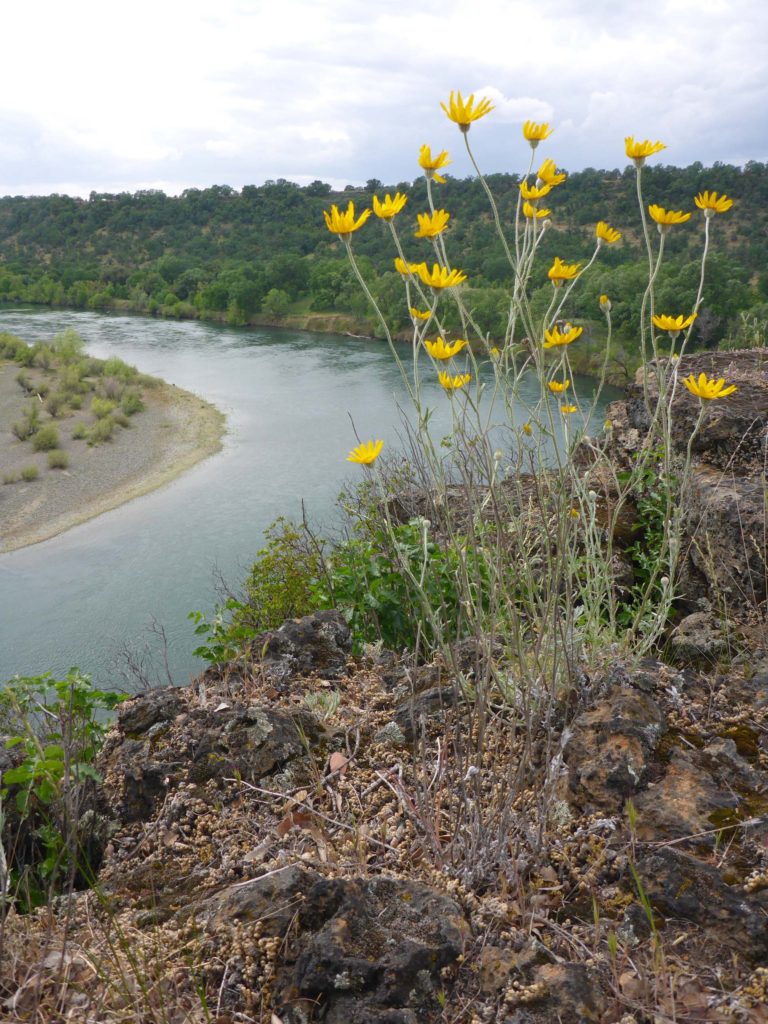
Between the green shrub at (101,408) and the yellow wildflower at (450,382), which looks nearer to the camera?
the yellow wildflower at (450,382)

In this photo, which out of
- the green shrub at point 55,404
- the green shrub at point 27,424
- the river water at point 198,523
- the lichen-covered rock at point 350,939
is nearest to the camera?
the lichen-covered rock at point 350,939

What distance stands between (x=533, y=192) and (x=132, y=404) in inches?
686

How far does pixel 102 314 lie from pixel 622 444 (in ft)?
122

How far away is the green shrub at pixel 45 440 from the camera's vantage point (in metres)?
15.0

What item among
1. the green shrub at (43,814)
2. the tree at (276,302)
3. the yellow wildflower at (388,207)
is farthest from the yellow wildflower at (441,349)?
the tree at (276,302)

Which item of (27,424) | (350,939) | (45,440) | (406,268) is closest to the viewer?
(350,939)

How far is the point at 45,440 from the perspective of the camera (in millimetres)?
15055

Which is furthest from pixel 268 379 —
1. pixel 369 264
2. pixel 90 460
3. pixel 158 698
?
pixel 158 698

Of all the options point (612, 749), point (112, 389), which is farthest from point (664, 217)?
point (112, 389)

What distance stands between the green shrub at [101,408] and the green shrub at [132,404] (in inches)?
10.8

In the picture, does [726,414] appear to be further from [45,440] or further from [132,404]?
[132,404]

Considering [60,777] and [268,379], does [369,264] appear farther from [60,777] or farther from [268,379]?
[60,777]

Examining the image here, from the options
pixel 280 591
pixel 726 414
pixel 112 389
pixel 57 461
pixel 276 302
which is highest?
pixel 276 302

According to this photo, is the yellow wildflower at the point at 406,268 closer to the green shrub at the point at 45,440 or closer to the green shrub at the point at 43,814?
the green shrub at the point at 43,814
